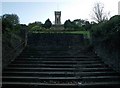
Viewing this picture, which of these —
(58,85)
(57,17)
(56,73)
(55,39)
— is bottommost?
(58,85)

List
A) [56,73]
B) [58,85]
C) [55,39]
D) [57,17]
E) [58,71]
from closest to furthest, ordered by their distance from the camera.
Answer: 1. [58,85]
2. [56,73]
3. [58,71]
4. [55,39]
5. [57,17]

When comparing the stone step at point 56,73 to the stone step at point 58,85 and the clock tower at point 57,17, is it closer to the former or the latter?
the stone step at point 58,85

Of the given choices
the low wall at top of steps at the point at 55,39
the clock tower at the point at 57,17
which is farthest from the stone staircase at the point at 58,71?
the clock tower at the point at 57,17

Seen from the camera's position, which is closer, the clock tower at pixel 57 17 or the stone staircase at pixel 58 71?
the stone staircase at pixel 58 71

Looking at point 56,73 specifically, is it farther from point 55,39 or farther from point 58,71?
point 55,39

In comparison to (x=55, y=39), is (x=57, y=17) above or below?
above

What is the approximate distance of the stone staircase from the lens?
778cm

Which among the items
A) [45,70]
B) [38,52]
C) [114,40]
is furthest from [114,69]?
[38,52]

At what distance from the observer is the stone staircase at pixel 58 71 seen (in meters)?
7.78

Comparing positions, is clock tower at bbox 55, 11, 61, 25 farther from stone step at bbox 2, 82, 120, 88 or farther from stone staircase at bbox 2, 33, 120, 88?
stone step at bbox 2, 82, 120, 88

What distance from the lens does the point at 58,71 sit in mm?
9164

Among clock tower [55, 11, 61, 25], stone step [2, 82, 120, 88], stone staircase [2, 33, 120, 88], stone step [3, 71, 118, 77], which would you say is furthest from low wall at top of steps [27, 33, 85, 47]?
clock tower [55, 11, 61, 25]

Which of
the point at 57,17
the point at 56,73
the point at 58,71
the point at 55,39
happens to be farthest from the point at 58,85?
the point at 57,17

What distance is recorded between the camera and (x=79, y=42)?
1469cm
